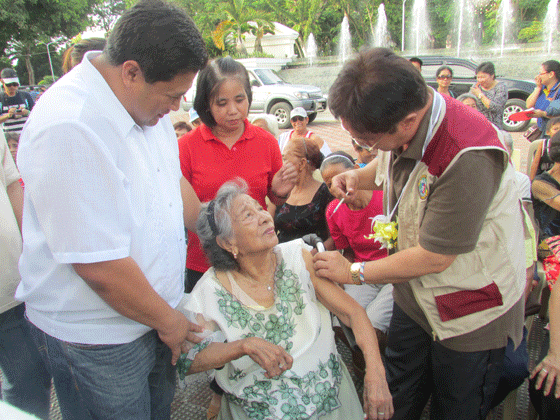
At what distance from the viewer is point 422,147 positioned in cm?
155

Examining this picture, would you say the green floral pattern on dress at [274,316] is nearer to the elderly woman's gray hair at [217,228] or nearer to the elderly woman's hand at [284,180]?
the elderly woman's gray hair at [217,228]

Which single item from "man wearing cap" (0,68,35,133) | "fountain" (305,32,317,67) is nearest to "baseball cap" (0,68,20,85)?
"man wearing cap" (0,68,35,133)

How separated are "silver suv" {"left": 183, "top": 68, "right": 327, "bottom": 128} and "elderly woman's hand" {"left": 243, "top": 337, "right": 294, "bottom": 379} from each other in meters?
11.6

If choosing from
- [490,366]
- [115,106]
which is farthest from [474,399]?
[115,106]

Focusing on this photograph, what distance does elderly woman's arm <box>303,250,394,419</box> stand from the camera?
1.79m

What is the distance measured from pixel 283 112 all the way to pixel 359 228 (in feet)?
34.1

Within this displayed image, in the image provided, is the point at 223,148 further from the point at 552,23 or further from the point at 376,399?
the point at 552,23

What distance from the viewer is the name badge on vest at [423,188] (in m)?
1.59

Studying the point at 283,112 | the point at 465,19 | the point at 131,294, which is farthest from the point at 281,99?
the point at 465,19

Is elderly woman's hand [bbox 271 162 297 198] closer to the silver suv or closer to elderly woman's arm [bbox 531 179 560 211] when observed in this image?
elderly woman's arm [bbox 531 179 560 211]

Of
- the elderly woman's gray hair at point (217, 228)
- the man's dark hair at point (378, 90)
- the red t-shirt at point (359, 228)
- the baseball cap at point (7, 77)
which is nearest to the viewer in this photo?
the man's dark hair at point (378, 90)

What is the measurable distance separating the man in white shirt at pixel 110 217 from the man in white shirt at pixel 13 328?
16.2 inches

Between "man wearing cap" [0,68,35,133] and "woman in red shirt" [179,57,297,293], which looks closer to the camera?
"woman in red shirt" [179,57,297,293]

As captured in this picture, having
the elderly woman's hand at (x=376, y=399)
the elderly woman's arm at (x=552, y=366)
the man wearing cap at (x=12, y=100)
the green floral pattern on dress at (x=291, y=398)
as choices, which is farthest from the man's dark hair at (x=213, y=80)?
the man wearing cap at (x=12, y=100)
